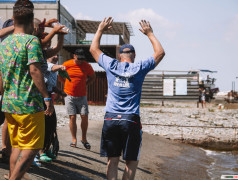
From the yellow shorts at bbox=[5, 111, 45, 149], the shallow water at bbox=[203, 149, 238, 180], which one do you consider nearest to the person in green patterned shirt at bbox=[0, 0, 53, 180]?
the yellow shorts at bbox=[5, 111, 45, 149]

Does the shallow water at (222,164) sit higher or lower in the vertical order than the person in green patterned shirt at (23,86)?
lower

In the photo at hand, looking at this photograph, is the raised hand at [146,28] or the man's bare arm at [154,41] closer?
the man's bare arm at [154,41]

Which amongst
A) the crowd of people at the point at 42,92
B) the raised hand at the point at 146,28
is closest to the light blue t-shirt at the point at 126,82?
the crowd of people at the point at 42,92

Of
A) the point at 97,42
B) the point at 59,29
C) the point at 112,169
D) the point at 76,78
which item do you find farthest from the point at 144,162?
the point at 59,29

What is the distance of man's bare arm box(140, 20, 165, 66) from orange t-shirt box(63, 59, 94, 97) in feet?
9.52

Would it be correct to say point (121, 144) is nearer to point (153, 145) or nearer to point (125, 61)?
point (125, 61)

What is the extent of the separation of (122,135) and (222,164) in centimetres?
520

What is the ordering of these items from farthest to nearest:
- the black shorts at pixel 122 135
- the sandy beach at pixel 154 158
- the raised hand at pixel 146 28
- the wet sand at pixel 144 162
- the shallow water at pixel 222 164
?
the shallow water at pixel 222 164, the sandy beach at pixel 154 158, the wet sand at pixel 144 162, the raised hand at pixel 146 28, the black shorts at pixel 122 135

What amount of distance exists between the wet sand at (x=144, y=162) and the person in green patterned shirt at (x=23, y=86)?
4.69 ft

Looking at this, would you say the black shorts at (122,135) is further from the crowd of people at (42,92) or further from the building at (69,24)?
the building at (69,24)

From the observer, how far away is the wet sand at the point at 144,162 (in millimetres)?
5082

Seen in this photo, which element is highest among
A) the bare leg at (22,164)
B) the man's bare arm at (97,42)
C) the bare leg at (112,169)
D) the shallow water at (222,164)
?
the man's bare arm at (97,42)

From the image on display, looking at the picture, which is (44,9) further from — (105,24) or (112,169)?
(112,169)

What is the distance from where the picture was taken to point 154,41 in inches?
153
